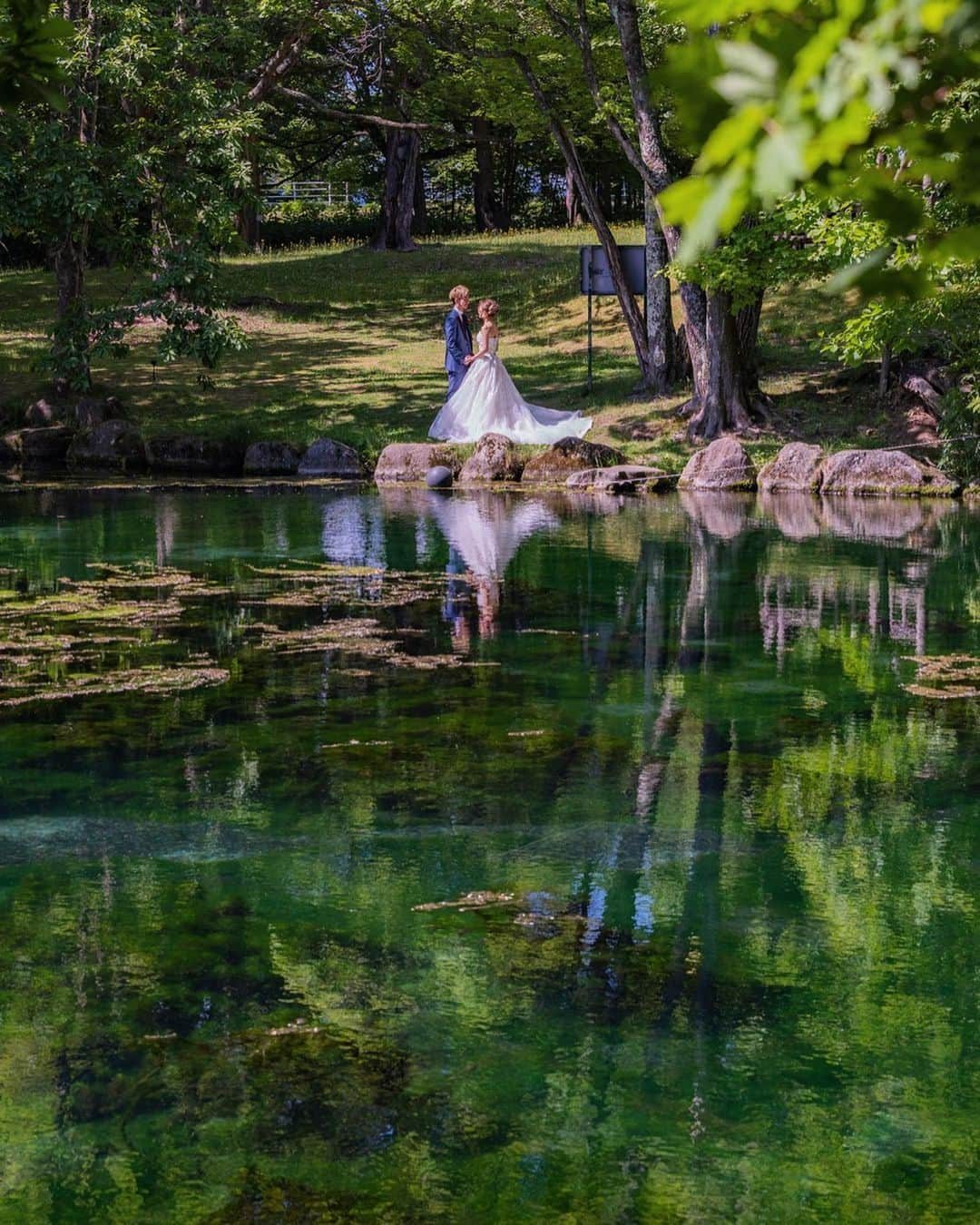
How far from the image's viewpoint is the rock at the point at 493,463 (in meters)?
20.3

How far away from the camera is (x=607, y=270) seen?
22.4 meters

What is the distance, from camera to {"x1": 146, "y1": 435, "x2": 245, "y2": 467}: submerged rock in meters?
22.0

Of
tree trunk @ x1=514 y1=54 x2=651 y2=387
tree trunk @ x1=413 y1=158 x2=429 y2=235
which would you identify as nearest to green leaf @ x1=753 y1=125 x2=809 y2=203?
tree trunk @ x1=514 y1=54 x2=651 y2=387

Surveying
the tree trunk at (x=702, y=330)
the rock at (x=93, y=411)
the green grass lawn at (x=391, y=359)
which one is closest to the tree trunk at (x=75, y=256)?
the rock at (x=93, y=411)

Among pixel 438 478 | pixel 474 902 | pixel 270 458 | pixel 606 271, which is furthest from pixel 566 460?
pixel 474 902

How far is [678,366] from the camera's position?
22750 millimetres

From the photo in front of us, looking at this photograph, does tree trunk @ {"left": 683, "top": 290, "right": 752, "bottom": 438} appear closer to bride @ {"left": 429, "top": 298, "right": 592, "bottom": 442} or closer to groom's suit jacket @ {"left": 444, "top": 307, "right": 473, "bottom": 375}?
bride @ {"left": 429, "top": 298, "right": 592, "bottom": 442}

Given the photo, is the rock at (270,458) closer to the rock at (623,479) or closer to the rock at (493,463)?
the rock at (493,463)

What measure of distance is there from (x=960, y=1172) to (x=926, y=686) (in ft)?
16.2

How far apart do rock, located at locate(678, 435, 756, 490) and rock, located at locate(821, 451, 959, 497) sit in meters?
0.91

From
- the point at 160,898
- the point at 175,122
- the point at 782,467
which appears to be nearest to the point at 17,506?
the point at 175,122

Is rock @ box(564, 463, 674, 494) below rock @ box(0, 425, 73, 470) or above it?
below

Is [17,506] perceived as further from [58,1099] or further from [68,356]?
[58,1099]

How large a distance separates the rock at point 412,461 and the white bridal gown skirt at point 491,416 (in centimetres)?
67
